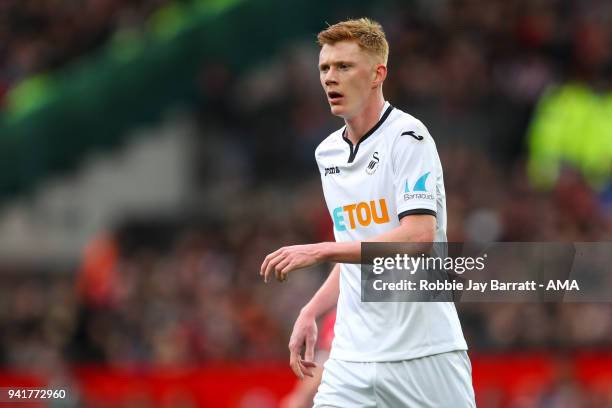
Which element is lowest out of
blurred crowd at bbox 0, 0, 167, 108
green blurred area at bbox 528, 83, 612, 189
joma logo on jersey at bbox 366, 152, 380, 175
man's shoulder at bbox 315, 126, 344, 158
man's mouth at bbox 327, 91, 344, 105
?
joma logo on jersey at bbox 366, 152, 380, 175

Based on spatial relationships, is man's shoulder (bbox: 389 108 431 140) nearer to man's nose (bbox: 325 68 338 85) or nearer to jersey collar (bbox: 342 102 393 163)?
jersey collar (bbox: 342 102 393 163)

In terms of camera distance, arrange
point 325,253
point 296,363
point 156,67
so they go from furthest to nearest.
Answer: point 156,67
point 296,363
point 325,253

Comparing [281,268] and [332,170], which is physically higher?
[332,170]

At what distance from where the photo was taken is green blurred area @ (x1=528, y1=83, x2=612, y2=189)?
1502cm

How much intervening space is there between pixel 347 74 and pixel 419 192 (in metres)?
0.61

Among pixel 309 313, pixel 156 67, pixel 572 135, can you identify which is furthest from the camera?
pixel 156 67

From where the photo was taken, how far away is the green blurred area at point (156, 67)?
700 inches

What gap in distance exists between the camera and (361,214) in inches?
228

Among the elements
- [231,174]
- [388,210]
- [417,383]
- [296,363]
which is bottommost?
[417,383]

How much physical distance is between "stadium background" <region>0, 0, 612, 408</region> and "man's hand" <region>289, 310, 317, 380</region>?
5.46m

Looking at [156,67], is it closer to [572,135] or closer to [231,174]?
[231,174]

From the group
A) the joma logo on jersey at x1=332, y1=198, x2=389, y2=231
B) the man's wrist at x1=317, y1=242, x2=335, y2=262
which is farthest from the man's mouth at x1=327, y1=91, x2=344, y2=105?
the man's wrist at x1=317, y1=242, x2=335, y2=262

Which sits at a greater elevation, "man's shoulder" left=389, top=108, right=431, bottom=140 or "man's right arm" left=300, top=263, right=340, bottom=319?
"man's shoulder" left=389, top=108, right=431, bottom=140

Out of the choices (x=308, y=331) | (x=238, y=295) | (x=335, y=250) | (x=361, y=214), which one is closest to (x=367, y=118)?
(x=361, y=214)
